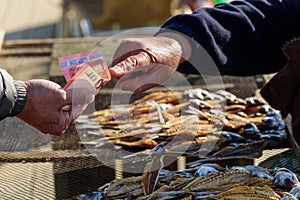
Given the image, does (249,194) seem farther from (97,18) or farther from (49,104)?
(97,18)

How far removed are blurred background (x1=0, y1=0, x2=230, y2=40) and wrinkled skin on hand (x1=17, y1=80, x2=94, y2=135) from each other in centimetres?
302

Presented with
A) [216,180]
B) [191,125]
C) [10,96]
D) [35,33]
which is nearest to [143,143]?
[191,125]

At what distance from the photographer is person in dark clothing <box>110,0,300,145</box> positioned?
217 cm

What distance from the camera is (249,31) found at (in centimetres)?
249

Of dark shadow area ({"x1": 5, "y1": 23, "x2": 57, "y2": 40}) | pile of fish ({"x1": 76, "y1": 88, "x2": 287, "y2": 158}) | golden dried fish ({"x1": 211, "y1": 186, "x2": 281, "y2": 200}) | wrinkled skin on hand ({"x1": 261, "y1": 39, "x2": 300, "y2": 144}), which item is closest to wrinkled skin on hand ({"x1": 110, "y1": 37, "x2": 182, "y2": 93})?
pile of fish ({"x1": 76, "y1": 88, "x2": 287, "y2": 158})

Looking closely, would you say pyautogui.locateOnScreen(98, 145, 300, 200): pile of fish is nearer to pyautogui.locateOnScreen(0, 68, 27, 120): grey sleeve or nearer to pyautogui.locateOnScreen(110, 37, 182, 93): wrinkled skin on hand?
pyautogui.locateOnScreen(110, 37, 182, 93): wrinkled skin on hand

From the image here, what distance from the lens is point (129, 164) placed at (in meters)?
2.29

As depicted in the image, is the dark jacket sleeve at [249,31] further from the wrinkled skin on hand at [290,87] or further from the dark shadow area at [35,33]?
the dark shadow area at [35,33]

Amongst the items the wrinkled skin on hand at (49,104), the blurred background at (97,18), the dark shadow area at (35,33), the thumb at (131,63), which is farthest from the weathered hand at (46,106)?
the dark shadow area at (35,33)

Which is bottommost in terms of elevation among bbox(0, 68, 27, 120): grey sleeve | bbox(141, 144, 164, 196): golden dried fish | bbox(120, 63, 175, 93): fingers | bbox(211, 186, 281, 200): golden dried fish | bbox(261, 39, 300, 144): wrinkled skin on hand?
bbox(211, 186, 281, 200): golden dried fish

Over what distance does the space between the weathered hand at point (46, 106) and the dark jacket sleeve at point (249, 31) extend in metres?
0.62

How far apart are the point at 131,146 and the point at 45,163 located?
1.22 ft

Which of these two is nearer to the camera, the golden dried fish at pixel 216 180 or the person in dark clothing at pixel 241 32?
the golden dried fish at pixel 216 180

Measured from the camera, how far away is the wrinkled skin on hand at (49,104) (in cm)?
193
